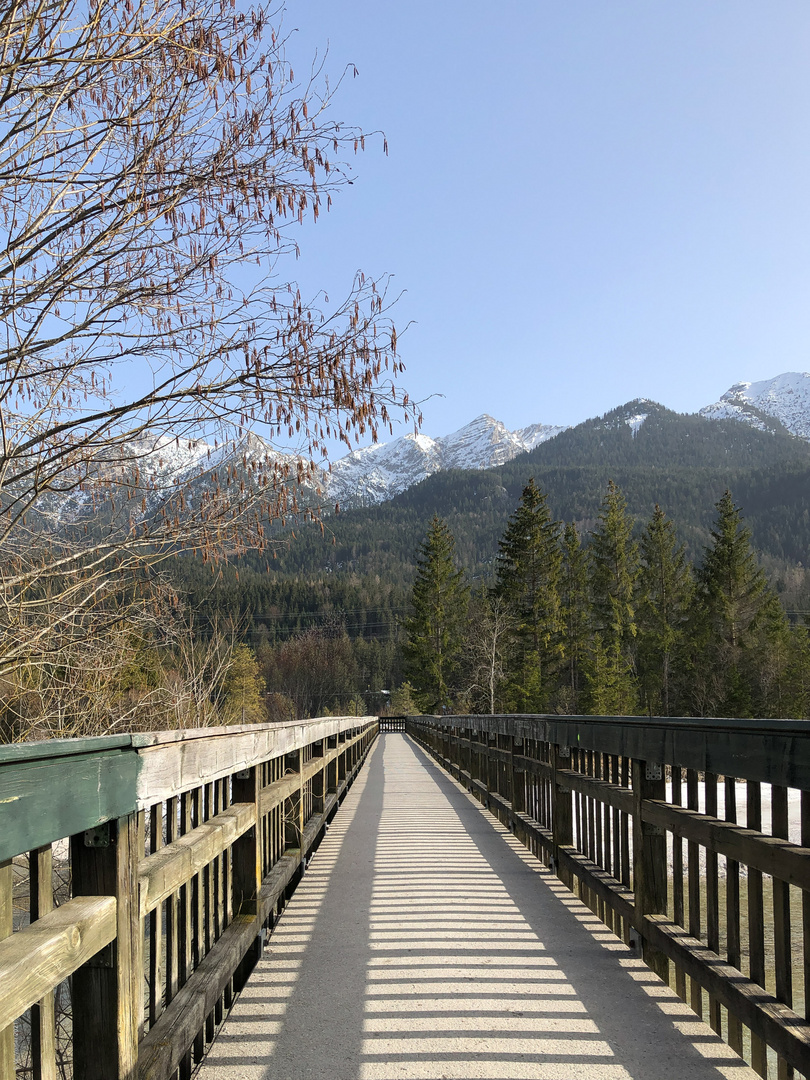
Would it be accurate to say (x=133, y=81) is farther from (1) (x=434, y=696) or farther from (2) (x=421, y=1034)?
(1) (x=434, y=696)

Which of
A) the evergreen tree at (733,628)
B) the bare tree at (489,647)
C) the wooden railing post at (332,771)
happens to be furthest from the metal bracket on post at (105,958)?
the evergreen tree at (733,628)

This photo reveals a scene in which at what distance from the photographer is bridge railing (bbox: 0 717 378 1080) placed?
150cm

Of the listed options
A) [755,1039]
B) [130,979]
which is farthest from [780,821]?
[130,979]

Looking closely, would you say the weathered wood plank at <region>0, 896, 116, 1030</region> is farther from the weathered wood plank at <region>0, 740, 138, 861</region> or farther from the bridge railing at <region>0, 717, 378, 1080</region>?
the weathered wood plank at <region>0, 740, 138, 861</region>

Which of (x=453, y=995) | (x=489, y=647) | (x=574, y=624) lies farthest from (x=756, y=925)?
(x=574, y=624)

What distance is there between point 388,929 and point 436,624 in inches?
2177

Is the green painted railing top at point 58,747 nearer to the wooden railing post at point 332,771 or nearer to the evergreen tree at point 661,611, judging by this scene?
the wooden railing post at point 332,771

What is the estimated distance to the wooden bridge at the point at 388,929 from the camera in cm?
187

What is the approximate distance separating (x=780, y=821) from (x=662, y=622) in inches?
1973

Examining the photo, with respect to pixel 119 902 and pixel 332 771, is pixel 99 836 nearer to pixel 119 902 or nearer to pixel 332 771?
pixel 119 902

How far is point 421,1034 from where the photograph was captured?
312 centimetres

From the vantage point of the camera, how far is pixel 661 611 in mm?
51281

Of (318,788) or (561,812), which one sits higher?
(561,812)

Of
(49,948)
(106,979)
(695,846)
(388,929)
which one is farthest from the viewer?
(388,929)
